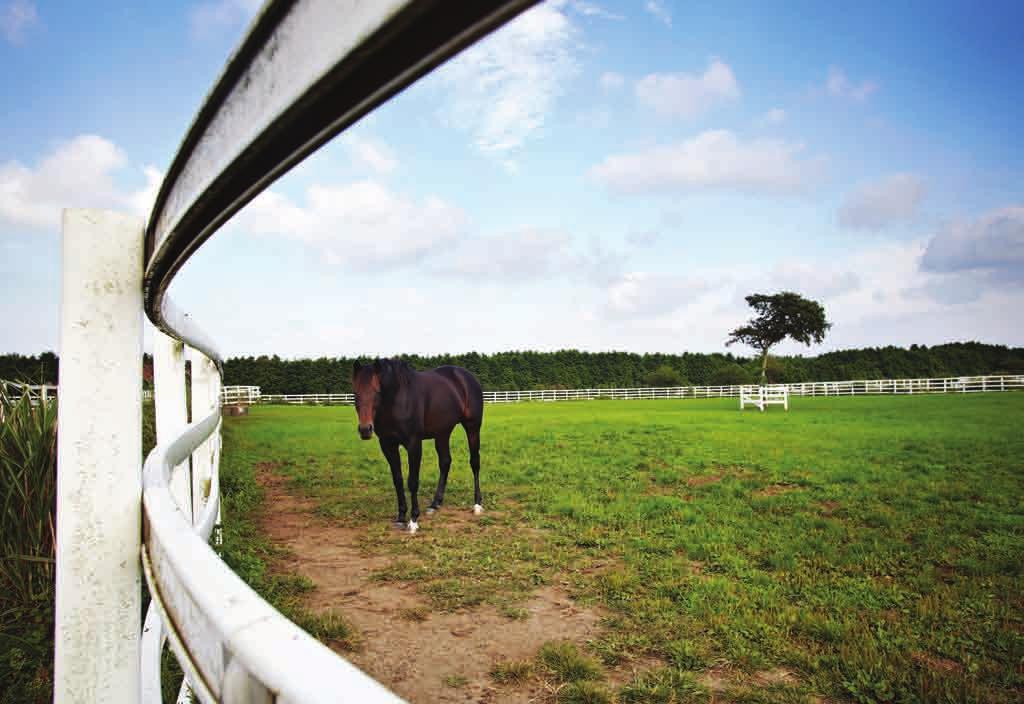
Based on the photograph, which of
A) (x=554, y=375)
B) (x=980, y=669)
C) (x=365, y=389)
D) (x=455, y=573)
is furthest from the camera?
(x=554, y=375)

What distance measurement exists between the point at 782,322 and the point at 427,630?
46.2 m

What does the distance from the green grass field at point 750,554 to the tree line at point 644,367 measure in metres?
33.0

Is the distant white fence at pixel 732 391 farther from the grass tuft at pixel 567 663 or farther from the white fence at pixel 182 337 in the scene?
the white fence at pixel 182 337

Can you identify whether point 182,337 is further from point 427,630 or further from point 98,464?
point 427,630

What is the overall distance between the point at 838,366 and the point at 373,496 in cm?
4885

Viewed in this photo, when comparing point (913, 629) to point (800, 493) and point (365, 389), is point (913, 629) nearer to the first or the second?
point (800, 493)

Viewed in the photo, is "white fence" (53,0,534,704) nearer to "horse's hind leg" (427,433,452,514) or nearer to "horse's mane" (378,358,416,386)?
"horse's mane" (378,358,416,386)

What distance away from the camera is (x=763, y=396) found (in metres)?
24.5

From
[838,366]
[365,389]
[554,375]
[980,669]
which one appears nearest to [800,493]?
[980,669]

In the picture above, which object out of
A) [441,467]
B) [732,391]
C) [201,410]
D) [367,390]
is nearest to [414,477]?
[441,467]

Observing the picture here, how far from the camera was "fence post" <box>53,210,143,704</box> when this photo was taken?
0.99 meters

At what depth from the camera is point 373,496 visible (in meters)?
7.77

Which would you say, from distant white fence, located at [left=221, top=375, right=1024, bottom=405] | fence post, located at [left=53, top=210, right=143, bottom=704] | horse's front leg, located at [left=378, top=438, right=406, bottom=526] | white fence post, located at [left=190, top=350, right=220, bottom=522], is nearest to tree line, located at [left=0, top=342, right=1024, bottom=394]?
distant white fence, located at [left=221, top=375, right=1024, bottom=405]

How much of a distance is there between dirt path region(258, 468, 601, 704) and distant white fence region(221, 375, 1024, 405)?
3381cm
